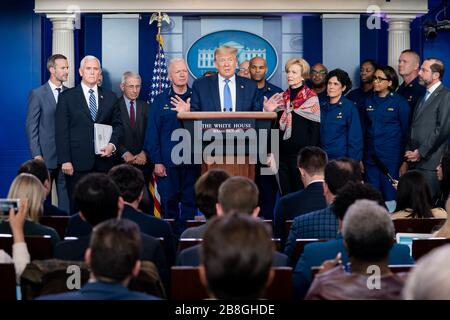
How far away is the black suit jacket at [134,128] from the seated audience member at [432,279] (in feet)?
24.2

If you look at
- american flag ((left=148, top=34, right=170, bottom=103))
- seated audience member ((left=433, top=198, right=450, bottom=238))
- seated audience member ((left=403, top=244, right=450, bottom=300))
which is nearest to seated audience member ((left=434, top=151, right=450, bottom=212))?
seated audience member ((left=433, top=198, right=450, bottom=238))

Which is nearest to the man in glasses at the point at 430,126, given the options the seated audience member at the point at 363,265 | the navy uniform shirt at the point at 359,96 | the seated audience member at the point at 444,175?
the navy uniform shirt at the point at 359,96

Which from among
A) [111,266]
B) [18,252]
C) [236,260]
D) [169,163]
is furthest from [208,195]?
[169,163]

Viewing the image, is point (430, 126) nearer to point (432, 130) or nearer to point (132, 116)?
point (432, 130)

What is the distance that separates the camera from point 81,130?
9242mm

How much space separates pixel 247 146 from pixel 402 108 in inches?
100

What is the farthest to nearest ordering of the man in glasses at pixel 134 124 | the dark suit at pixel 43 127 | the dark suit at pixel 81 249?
1. the man in glasses at pixel 134 124
2. the dark suit at pixel 43 127
3. the dark suit at pixel 81 249

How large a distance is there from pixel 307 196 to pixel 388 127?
375 centimetres

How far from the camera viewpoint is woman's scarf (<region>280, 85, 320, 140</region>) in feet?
29.9

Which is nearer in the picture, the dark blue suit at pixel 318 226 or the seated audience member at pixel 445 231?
the seated audience member at pixel 445 231

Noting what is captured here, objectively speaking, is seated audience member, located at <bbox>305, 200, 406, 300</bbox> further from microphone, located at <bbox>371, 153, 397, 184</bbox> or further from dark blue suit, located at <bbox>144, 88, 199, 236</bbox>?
microphone, located at <bbox>371, 153, 397, 184</bbox>

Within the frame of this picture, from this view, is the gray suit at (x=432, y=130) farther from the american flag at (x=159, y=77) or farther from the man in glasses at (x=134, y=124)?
the american flag at (x=159, y=77)

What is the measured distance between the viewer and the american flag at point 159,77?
10.9 metres

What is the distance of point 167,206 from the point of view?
915 centimetres
